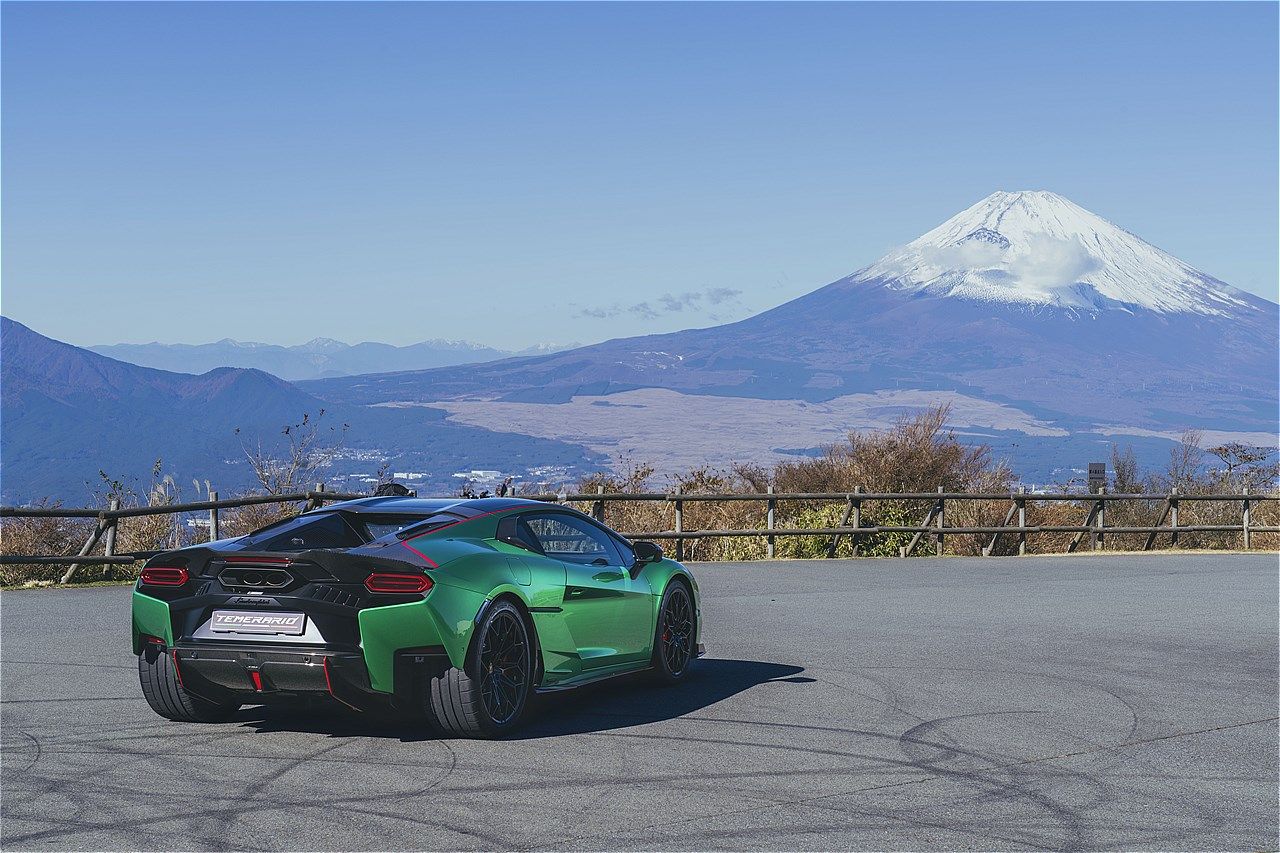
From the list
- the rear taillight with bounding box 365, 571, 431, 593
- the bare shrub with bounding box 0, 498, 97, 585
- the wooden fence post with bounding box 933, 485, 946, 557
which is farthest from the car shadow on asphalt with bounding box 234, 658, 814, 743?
the wooden fence post with bounding box 933, 485, 946, 557

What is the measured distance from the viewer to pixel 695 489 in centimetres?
3269

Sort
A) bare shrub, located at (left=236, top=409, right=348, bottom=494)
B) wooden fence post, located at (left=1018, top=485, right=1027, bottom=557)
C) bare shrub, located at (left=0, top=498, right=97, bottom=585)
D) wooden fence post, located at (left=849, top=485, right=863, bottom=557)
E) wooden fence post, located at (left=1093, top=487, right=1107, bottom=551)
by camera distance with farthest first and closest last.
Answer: wooden fence post, located at (left=1093, top=487, right=1107, bottom=551)
wooden fence post, located at (left=1018, top=485, right=1027, bottom=557)
wooden fence post, located at (left=849, top=485, right=863, bottom=557)
bare shrub, located at (left=236, top=409, right=348, bottom=494)
bare shrub, located at (left=0, top=498, right=97, bottom=585)

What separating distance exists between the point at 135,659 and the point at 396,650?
4.82 meters

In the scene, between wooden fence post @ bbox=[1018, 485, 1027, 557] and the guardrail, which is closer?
the guardrail

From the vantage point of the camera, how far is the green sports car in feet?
27.4

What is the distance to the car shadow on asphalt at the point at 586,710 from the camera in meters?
9.05

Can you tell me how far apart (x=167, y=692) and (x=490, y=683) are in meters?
1.91

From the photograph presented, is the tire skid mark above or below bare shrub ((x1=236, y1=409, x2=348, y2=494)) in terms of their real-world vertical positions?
below

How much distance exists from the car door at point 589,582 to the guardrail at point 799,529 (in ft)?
35.8

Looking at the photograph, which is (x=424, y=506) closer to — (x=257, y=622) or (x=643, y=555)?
(x=257, y=622)

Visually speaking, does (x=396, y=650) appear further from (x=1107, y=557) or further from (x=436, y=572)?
(x=1107, y=557)

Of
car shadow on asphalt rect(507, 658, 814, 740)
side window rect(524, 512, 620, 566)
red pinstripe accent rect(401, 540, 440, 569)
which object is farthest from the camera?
side window rect(524, 512, 620, 566)

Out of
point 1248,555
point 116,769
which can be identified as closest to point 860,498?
point 1248,555

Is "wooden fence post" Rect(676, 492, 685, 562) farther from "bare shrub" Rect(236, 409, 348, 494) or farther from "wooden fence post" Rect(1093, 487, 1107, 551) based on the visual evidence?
"wooden fence post" Rect(1093, 487, 1107, 551)
